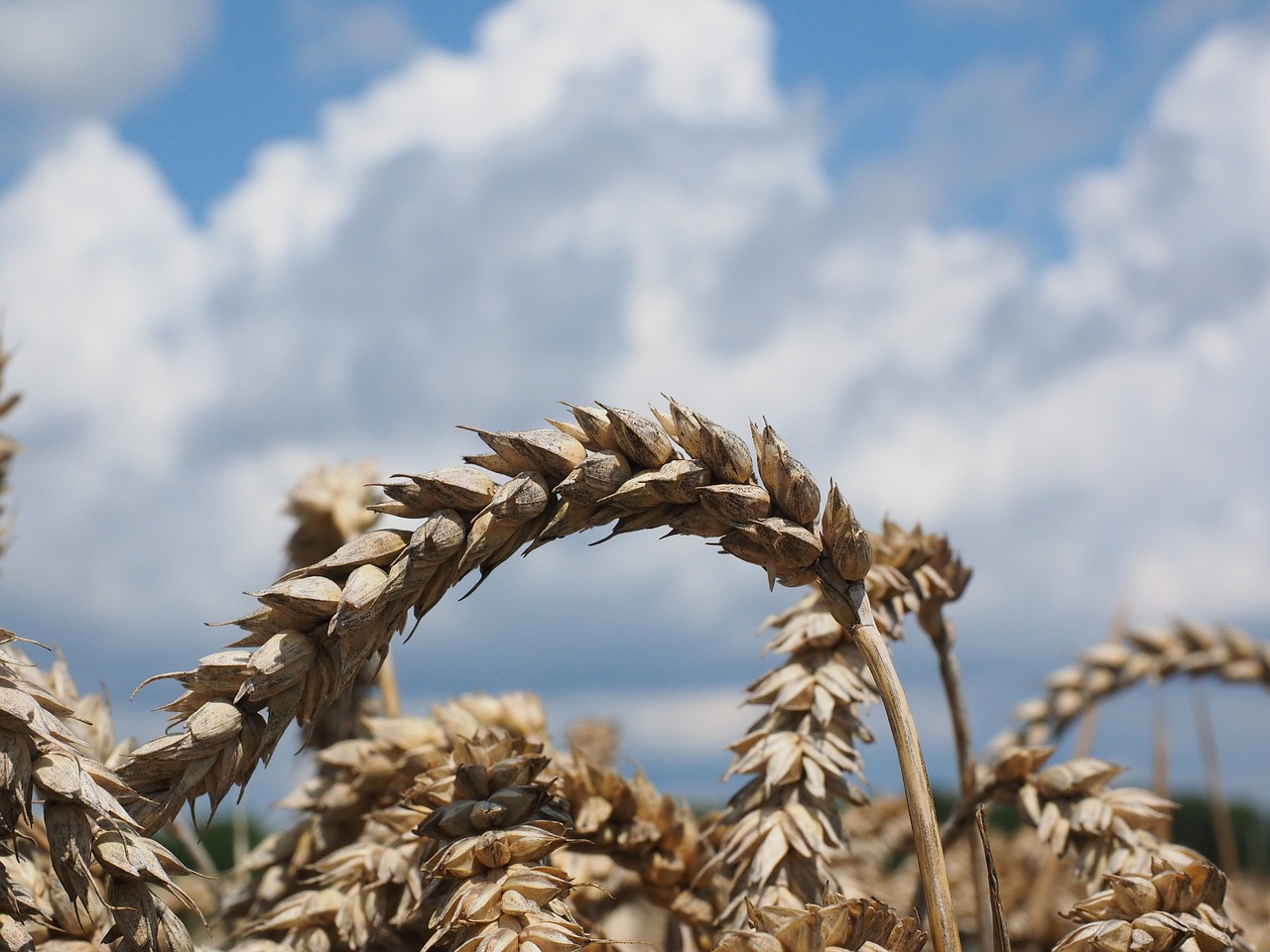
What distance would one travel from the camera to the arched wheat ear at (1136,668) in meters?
3.60

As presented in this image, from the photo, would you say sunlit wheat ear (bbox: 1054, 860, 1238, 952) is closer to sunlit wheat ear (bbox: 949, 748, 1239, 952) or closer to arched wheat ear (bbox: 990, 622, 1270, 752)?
sunlit wheat ear (bbox: 949, 748, 1239, 952)

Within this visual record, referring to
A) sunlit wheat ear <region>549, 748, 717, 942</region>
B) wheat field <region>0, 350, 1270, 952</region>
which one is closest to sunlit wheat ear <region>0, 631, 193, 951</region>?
wheat field <region>0, 350, 1270, 952</region>

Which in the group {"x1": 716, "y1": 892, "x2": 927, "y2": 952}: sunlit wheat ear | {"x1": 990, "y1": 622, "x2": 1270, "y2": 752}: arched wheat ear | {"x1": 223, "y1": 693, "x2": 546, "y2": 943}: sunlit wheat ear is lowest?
{"x1": 716, "y1": 892, "x2": 927, "y2": 952}: sunlit wheat ear

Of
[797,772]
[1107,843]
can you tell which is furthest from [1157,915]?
[797,772]

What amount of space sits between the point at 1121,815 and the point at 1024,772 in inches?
6.7

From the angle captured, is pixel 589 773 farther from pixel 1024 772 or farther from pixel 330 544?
pixel 330 544

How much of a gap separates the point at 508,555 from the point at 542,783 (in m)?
0.45

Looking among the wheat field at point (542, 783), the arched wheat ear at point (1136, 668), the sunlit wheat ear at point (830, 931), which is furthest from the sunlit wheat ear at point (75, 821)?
the arched wheat ear at point (1136, 668)

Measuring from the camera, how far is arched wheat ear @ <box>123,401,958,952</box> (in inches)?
50.8

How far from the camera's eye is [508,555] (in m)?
1.36

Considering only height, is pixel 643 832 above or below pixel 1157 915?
above

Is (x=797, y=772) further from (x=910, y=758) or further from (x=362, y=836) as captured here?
(x=362, y=836)

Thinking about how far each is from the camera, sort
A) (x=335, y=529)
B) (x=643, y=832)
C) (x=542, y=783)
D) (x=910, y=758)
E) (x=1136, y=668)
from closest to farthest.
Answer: (x=910, y=758) < (x=542, y=783) < (x=643, y=832) < (x=335, y=529) < (x=1136, y=668)

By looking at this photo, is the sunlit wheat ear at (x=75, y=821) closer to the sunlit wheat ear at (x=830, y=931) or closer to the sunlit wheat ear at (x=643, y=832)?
the sunlit wheat ear at (x=830, y=931)
